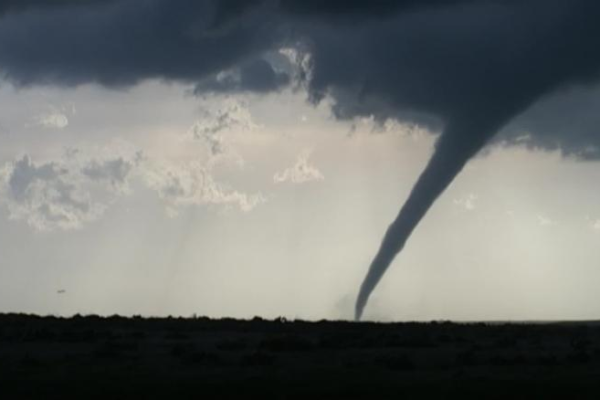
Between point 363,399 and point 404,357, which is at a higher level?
point 404,357

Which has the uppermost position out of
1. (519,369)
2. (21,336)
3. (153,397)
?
(21,336)

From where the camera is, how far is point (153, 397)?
123 feet

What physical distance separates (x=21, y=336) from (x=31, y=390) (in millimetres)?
35286

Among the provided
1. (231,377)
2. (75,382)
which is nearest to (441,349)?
(231,377)

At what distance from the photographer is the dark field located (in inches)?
1572

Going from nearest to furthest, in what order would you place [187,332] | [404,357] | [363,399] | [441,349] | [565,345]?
[363,399], [404,357], [441,349], [565,345], [187,332]

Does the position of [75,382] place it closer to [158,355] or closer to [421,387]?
[421,387]

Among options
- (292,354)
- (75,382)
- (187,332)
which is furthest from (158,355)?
(187,332)

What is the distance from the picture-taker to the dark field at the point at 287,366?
39938 millimetres

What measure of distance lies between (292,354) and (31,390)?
2177 centimetres

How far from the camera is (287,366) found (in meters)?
51.7

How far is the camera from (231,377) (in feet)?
151

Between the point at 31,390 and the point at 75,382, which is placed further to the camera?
the point at 75,382

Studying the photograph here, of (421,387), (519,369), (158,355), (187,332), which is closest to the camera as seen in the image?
(421,387)
